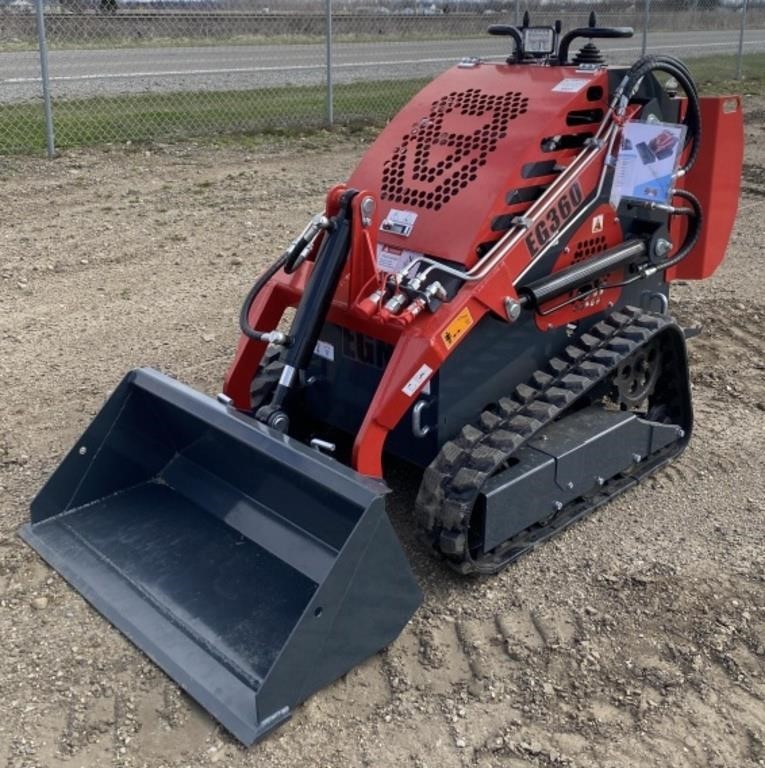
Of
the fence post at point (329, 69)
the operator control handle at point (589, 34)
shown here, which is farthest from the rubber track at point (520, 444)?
the fence post at point (329, 69)

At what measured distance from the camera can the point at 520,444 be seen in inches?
132

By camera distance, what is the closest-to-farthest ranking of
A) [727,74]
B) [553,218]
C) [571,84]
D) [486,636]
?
[486,636], [553,218], [571,84], [727,74]

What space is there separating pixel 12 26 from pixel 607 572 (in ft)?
34.7

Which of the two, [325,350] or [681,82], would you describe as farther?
[681,82]

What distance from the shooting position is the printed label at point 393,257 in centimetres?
355

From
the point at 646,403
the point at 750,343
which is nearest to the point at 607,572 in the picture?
the point at 646,403

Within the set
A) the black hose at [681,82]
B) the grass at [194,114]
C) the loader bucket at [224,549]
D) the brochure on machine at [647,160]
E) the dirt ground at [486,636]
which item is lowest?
the dirt ground at [486,636]

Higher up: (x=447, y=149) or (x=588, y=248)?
(x=447, y=149)

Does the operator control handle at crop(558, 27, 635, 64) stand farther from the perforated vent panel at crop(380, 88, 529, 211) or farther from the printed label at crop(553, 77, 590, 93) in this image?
the perforated vent panel at crop(380, 88, 529, 211)

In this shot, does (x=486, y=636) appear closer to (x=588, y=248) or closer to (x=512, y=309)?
(x=512, y=309)

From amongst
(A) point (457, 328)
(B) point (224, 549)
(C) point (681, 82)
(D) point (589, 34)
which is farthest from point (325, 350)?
(C) point (681, 82)

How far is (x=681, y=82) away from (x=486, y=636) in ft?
7.67

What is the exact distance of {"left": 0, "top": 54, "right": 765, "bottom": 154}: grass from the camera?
32.0 ft

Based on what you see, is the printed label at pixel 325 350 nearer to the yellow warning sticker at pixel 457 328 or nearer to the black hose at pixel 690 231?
the yellow warning sticker at pixel 457 328
